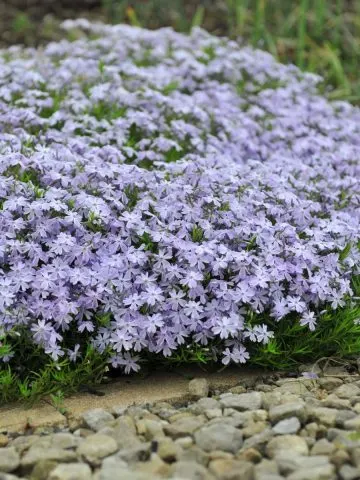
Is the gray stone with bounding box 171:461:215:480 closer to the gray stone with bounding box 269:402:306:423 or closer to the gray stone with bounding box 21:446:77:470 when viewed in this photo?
the gray stone with bounding box 21:446:77:470

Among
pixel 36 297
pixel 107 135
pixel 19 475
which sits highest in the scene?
pixel 107 135

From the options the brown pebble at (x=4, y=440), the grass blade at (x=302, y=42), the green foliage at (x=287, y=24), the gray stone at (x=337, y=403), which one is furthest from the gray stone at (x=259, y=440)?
the grass blade at (x=302, y=42)

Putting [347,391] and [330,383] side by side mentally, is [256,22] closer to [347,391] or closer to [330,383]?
[330,383]

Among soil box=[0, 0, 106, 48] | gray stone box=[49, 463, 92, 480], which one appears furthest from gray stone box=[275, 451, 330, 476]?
soil box=[0, 0, 106, 48]

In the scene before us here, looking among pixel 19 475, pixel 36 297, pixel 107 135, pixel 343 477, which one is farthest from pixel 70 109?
pixel 343 477

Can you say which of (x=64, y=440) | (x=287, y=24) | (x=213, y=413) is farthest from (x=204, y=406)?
(x=287, y=24)

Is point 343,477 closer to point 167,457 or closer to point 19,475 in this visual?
point 167,457
